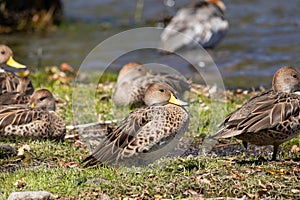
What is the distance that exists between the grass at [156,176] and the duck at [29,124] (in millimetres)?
125

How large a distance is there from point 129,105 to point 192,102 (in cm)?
96

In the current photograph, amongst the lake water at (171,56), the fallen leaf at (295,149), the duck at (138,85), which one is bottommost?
the fallen leaf at (295,149)

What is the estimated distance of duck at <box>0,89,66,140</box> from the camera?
768cm

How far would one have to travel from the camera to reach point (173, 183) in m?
5.93

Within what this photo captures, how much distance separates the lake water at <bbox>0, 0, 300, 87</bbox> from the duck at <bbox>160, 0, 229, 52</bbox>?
352mm

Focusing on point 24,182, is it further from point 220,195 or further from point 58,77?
point 58,77

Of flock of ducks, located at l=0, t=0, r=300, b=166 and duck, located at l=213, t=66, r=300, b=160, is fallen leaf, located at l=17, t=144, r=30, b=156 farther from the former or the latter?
duck, located at l=213, t=66, r=300, b=160

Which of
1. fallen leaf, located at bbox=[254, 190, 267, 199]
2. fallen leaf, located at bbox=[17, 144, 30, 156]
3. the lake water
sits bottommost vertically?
fallen leaf, located at bbox=[254, 190, 267, 199]

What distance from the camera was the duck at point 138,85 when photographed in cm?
989

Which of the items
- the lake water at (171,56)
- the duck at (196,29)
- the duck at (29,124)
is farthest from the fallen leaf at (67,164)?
the duck at (196,29)

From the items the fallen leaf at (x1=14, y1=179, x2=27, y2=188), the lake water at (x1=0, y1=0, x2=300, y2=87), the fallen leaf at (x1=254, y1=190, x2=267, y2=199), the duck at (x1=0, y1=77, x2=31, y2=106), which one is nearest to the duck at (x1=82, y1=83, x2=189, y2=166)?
the fallen leaf at (x1=14, y1=179, x2=27, y2=188)

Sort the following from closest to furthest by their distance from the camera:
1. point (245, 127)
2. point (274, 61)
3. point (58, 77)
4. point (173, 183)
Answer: point (173, 183) → point (245, 127) → point (58, 77) → point (274, 61)

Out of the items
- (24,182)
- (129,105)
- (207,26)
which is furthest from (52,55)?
(24,182)

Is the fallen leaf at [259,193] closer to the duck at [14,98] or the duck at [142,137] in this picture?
the duck at [142,137]
